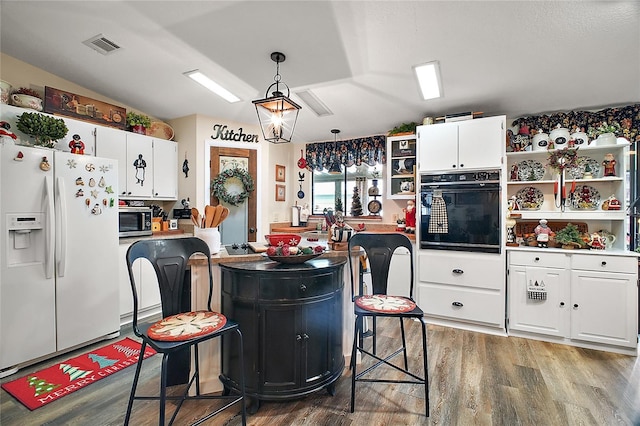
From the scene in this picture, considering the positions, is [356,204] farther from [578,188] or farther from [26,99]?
[26,99]

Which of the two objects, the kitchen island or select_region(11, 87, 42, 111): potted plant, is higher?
select_region(11, 87, 42, 111): potted plant

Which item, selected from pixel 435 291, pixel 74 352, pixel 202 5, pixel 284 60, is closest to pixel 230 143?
pixel 284 60

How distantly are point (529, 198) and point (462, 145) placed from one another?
1.10m

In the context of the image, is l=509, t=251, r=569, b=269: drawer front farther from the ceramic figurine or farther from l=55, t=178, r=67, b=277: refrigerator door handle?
l=55, t=178, r=67, b=277: refrigerator door handle

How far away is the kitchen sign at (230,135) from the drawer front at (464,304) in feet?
10.4

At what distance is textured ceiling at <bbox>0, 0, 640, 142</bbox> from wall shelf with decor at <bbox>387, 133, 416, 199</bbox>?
51 cm

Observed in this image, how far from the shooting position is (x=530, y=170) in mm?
3512

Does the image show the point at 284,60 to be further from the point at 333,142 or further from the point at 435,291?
the point at 435,291

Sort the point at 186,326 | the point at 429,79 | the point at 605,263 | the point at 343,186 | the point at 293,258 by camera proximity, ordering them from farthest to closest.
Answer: the point at 343,186 → the point at 429,79 → the point at 605,263 → the point at 293,258 → the point at 186,326

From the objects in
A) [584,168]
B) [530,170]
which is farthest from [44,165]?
[584,168]

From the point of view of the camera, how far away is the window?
4.79 metres

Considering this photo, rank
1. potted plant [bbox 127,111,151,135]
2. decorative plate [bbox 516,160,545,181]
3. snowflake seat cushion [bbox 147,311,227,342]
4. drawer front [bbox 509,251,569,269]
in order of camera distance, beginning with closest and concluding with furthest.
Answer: snowflake seat cushion [bbox 147,311,227,342], drawer front [bbox 509,251,569,269], decorative plate [bbox 516,160,545,181], potted plant [bbox 127,111,151,135]

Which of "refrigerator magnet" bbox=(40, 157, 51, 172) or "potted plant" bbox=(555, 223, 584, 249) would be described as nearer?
"refrigerator magnet" bbox=(40, 157, 51, 172)

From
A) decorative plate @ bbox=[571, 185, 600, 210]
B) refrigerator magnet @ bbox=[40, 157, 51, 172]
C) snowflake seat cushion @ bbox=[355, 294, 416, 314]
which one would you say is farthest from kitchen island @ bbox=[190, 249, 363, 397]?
decorative plate @ bbox=[571, 185, 600, 210]
